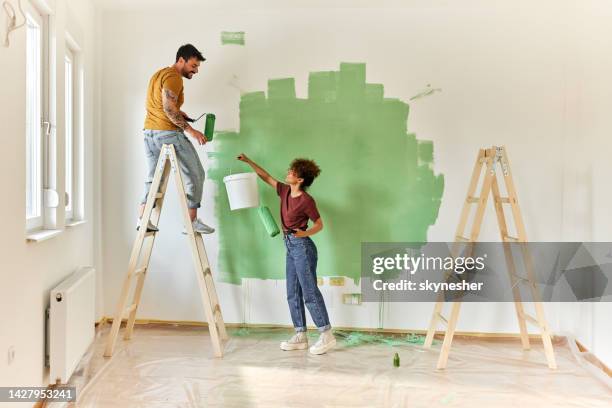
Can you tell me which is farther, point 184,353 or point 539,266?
point 539,266

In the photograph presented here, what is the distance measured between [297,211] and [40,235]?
4.80 ft

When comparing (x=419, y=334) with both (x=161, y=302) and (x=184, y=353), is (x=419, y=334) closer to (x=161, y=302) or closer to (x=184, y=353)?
(x=184, y=353)

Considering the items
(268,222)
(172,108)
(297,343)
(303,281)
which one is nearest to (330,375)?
(297,343)

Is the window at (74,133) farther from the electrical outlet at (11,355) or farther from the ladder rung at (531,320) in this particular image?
the ladder rung at (531,320)

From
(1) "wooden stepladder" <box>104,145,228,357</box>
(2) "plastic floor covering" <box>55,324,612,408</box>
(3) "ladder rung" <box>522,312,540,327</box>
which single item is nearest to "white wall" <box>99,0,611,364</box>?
(2) "plastic floor covering" <box>55,324,612,408</box>

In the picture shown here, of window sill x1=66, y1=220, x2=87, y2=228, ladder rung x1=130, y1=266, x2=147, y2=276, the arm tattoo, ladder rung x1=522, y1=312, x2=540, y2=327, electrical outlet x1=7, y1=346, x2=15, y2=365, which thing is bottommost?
ladder rung x1=522, y1=312, x2=540, y2=327

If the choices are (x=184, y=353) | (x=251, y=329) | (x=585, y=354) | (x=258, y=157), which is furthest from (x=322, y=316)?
(x=585, y=354)

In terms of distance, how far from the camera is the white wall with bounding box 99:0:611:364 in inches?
133

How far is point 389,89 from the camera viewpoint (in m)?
3.44

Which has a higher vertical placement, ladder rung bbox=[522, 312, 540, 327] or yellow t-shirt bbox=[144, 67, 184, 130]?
yellow t-shirt bbox=[144, 67, 184, 130]

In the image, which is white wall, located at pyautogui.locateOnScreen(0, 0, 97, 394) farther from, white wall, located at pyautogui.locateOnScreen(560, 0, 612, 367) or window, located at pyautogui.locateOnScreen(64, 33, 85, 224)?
white wall, located at pyautogui.locateOnScreen(560, 0, 612, 367)

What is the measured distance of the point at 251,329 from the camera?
137 inches

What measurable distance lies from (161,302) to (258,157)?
1276mm

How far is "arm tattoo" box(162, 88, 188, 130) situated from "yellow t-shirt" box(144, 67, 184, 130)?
0.03 m
